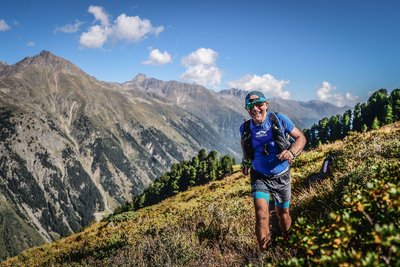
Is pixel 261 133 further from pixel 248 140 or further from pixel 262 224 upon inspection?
pixel 262 224

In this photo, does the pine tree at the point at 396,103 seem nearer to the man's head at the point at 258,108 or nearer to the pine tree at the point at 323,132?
the pine tree at the point at 323,132

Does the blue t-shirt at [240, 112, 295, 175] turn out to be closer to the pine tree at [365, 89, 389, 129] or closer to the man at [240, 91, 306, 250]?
the man at [240, 91, 306, 250]

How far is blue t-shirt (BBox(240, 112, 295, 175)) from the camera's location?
6.66 metres

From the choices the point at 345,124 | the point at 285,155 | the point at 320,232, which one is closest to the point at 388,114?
the point at 345,124

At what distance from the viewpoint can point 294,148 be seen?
643cm

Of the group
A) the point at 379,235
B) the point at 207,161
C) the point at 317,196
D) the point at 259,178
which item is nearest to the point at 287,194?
the point at 259,178

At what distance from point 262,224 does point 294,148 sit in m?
1.52

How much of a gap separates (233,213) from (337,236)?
22.4 ft

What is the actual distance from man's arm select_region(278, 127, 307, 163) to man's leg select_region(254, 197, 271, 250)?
2.92ft

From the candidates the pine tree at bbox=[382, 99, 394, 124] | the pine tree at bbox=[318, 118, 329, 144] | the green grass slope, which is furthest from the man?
the pine tree at bbox=[318, 118, 329, 144]

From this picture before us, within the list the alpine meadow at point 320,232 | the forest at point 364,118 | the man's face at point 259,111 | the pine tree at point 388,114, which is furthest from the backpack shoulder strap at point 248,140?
the pine tree at point 388,114

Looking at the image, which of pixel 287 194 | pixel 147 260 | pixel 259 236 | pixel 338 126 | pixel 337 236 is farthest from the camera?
pixel 338 126

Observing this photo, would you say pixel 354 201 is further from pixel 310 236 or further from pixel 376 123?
pixel 376 123

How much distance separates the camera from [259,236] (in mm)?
6090
